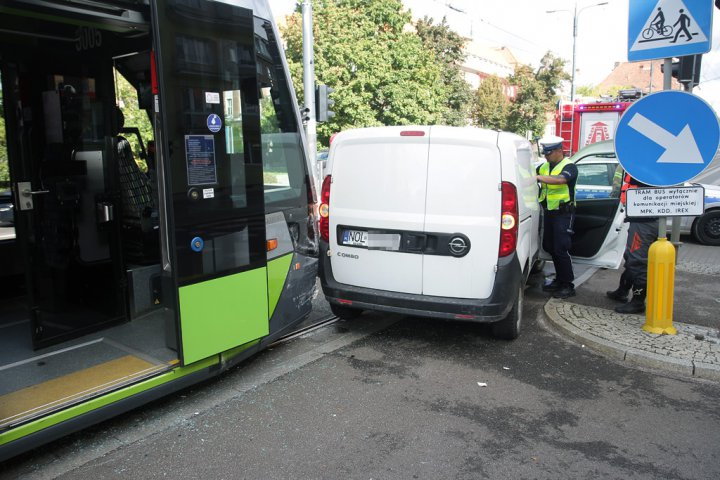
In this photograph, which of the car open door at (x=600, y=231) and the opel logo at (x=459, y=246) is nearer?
the opel logo at (x=459, y=246)

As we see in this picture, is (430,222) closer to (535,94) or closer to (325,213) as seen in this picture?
(325,213)

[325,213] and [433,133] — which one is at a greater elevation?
[433,133]

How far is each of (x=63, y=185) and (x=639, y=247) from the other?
17.7 feet

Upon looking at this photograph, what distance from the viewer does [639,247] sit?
557cm

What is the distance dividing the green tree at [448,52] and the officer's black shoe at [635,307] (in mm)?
33347

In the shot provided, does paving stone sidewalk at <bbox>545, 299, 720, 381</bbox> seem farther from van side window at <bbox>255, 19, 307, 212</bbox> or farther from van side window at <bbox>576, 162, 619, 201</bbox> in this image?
van side window at <bbox>255, 19, 307, 212</bbox>

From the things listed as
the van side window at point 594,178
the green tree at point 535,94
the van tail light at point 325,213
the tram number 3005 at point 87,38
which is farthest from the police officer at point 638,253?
the green tree at point 535,94

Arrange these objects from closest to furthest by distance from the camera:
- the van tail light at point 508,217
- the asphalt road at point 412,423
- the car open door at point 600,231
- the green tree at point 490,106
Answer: the asphalt road at point 412,423
the van tail light at point 508,217
the car open door at point 600,231
the green tree at point 490,106

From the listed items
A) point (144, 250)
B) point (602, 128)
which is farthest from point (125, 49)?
point (602, 128)

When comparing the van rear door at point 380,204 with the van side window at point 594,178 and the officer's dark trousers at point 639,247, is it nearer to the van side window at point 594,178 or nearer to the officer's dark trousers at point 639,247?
the officer's dark trousers at point 639,247

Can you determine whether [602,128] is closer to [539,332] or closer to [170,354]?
[539,332]

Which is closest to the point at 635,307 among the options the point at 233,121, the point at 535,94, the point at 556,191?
the point at 556,191

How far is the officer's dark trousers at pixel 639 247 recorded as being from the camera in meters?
5.48

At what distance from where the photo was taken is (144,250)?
536cm
